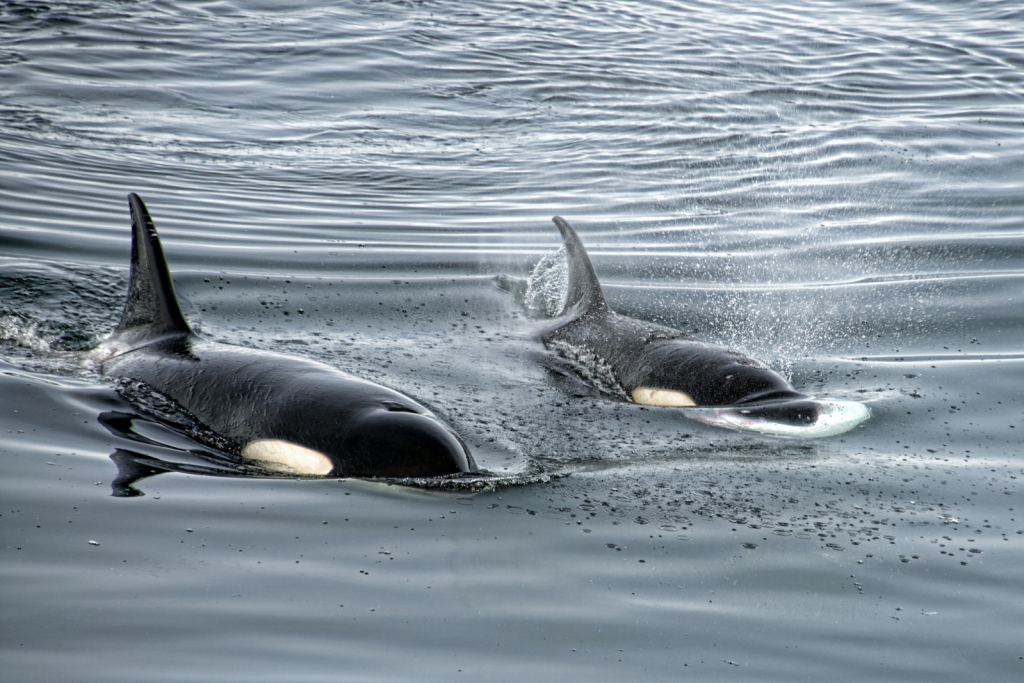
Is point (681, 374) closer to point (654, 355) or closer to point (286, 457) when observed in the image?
point (654, 355)

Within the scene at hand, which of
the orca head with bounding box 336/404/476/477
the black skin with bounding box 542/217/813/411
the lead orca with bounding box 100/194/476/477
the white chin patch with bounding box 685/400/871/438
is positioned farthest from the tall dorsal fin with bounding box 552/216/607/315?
the orca head with bounding box 336/404/476/477

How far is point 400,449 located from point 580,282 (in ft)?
13.1

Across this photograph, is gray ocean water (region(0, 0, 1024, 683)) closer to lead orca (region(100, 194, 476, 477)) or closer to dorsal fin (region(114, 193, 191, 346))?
lead orca (region(100, 194, 476, 477))

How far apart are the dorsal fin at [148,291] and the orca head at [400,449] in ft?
6.64

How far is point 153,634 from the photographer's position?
11.3 ft

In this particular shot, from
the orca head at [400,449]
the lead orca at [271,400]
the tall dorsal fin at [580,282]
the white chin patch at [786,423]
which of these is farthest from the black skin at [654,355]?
the orca head at [400,449]

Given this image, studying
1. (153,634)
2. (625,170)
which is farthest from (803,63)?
(153,634)

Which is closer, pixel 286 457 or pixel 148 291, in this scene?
pixel 286 457

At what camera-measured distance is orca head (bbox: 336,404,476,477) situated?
4594 mm

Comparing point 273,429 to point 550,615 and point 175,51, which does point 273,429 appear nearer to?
point 550,615

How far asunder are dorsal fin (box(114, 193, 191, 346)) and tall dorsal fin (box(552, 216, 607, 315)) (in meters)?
3.35

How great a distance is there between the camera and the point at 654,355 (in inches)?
276

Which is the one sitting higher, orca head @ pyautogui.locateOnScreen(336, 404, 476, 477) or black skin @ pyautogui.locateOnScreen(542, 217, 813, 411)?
orca head @ pyautogui.locateOnScreen(336, 404, 476, 477)

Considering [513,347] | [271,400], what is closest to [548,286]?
[513,347]
